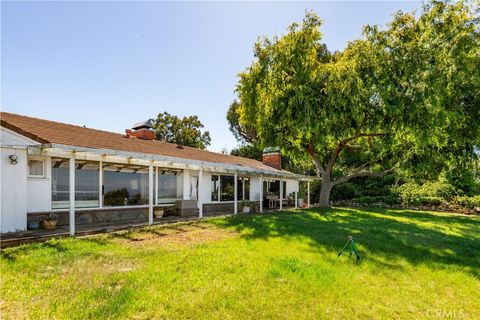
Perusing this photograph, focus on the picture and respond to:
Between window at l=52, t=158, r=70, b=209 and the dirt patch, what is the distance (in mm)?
2712

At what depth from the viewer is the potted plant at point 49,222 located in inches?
387

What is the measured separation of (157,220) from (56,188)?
4276 mm

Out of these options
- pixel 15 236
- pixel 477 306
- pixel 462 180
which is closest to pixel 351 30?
pixel 462 180

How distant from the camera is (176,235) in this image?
9953 mm

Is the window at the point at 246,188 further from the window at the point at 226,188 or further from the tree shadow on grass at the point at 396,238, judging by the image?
the tree shadow on grass at the point at 396,238

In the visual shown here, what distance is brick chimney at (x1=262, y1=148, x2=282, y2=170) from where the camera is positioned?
27.8 m

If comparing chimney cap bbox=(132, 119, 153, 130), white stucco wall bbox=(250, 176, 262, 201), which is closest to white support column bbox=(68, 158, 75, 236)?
chimney cap bbox=(132, 119, 153, 130)

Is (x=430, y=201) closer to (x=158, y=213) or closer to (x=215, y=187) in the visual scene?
(x=215, y=187)

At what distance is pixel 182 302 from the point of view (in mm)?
4617

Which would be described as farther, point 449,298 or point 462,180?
point 462,180

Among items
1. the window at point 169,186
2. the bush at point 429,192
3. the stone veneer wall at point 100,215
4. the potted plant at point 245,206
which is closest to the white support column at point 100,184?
the stone veneer wall at point 100,215

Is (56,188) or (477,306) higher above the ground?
(56,188)

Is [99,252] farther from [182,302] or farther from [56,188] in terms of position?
[56,188]

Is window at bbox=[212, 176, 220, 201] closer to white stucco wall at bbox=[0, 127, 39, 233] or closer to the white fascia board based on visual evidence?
the white fascia board
